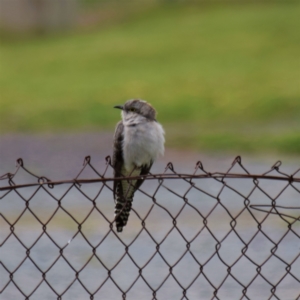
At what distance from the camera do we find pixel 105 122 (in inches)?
650

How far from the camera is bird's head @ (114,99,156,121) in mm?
6906

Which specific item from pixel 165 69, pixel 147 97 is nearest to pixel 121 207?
pixel 147 97

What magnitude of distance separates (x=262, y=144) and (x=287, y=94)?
196 inches

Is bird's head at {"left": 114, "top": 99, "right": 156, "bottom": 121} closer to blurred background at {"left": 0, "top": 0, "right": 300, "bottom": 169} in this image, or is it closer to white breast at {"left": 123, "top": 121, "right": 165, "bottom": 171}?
white breast at {"left": 123, "top": 121, "right": 165, "bottom": 171}

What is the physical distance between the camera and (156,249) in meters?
5.54

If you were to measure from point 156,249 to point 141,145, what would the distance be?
1.30m

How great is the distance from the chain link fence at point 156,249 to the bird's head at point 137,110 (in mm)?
677

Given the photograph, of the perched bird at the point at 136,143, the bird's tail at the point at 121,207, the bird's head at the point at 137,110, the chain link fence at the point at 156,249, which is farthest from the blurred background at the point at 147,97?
the bird's head at the point at 137,110

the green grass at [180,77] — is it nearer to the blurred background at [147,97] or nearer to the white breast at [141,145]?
the blurred background at [147,97]

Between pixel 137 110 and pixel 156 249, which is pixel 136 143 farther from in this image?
A: pixel 156 249

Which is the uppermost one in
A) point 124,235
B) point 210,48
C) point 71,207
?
point 210,48

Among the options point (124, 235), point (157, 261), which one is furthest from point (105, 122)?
point (157, 261)

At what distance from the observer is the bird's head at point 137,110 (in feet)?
22.7

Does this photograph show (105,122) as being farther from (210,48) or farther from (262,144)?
(210,48)
